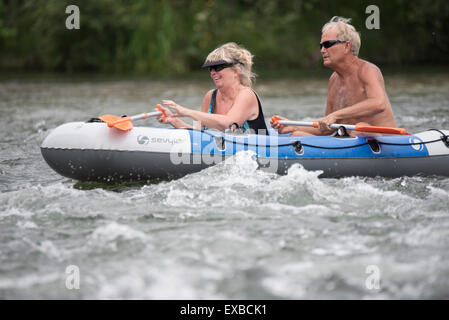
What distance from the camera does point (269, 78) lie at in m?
14.4

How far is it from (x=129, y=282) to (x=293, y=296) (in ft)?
2.48

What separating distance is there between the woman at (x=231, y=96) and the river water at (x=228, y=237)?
0.36m

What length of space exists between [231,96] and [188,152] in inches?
23.7

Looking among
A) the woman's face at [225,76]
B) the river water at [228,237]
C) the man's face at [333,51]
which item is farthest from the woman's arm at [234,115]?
the man's face at [333,51]

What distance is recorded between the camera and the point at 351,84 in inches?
195

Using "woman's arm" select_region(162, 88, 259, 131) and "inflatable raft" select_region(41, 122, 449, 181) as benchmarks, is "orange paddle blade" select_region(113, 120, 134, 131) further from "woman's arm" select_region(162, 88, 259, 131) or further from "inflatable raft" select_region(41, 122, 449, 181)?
"woman's arm" select_region(162, 88, 259, 131)

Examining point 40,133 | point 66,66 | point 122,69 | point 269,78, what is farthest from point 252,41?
point 40,133

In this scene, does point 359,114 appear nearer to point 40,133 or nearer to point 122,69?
point 40,133

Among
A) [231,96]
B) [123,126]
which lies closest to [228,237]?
[123,126]

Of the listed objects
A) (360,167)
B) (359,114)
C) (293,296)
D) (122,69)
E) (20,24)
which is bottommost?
(293,296)

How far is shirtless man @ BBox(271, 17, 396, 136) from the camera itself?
4.77 meters

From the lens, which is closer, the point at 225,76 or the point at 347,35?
the point at 225,76

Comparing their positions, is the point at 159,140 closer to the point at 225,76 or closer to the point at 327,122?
the point at 225,76

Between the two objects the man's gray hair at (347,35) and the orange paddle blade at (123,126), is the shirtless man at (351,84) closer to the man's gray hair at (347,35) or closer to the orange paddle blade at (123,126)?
the man's gray hair at (347,35)
